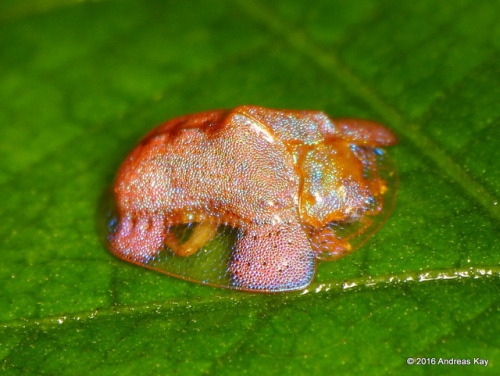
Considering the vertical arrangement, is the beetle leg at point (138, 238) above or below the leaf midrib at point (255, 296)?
above

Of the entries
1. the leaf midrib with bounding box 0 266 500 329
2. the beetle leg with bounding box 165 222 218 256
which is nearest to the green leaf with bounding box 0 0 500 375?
the leaf midrib with bounding box 0 266 500 329

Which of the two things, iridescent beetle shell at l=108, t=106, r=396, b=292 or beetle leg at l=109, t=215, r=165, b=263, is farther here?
beetle leg at l=109, t=215, r=165, b=263

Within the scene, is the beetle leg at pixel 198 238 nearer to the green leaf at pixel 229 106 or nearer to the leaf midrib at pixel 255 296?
the green leaf at pixel 229 106

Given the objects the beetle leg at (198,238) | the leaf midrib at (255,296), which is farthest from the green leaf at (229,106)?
the beetle leg at (198,238)

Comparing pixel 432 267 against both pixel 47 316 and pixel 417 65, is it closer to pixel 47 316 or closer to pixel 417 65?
pixel 417 65

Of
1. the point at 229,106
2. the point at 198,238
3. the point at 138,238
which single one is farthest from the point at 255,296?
the point at 229,106

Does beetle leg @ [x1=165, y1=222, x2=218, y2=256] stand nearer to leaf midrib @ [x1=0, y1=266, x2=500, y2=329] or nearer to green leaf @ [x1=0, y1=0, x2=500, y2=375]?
green leaf @ [x1=0, y1=0, x2=500, y2=375]
